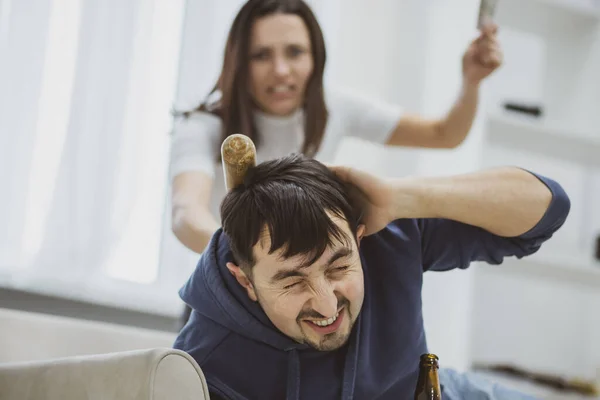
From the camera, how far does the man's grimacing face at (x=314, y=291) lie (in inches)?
47.4

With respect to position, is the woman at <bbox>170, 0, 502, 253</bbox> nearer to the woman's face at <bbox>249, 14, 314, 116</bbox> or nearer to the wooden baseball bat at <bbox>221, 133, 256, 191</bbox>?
the woman's face at <bbox>249, 14, 314, 116</bbox>

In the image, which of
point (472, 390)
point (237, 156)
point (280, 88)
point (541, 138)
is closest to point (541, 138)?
point (541, 138)

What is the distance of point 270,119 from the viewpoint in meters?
2.04

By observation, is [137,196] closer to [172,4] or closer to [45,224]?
[45,224]

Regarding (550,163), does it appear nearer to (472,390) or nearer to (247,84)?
(247,84)

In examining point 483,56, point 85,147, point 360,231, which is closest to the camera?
point 360,231

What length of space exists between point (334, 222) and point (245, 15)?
97 centimetres

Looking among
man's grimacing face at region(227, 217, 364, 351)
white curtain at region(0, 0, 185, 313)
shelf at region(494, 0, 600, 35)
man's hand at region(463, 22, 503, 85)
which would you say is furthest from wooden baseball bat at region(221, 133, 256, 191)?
shelf at region(494, 0, 600, 35)

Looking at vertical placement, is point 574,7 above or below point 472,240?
above

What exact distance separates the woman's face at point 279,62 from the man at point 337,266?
676 millimetres

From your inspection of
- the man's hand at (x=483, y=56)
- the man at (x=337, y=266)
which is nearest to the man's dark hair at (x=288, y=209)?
the man at (x=337, y=266)

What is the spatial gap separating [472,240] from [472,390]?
265 mm

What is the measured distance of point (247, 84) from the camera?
80.0 inches

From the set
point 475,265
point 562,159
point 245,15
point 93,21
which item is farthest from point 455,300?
point 93,21
